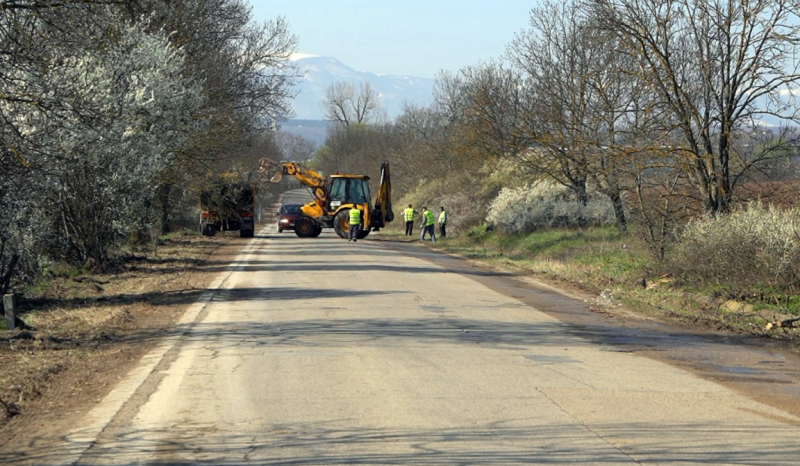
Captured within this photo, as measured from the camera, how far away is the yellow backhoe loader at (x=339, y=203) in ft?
139

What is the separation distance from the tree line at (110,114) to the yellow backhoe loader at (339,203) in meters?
3.67

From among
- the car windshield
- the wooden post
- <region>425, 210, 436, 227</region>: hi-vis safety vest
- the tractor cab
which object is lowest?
the wooden post

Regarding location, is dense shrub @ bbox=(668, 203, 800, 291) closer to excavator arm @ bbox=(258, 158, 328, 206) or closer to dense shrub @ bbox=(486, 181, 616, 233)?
dense shrub @ bbox=(486, 181, 616, 233)

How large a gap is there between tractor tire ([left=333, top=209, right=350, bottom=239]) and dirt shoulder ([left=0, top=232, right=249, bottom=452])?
17311 mm

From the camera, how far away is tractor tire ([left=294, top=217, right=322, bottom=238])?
4388cm

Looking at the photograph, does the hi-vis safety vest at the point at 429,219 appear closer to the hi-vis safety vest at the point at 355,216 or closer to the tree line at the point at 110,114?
the hi-vis safety vest at the point at 355,216

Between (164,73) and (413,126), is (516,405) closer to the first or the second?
(164,73)

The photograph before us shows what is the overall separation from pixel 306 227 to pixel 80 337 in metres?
31.3

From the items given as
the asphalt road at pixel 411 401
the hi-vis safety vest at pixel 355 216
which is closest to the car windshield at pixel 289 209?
the hi-vis safety vest at pixel 355 216

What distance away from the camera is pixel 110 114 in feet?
53.2

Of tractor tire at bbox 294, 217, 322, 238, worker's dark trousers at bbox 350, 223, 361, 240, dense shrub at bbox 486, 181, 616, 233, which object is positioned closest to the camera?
dense shrub at bbox 486, 181, 616, 233

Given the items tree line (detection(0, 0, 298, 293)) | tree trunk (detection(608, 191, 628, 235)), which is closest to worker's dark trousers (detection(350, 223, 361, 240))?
tree line (detection(0, 0, 298, 293))

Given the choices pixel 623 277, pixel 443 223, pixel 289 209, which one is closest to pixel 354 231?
pixel 443 223

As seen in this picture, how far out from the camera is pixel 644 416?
7.91m
